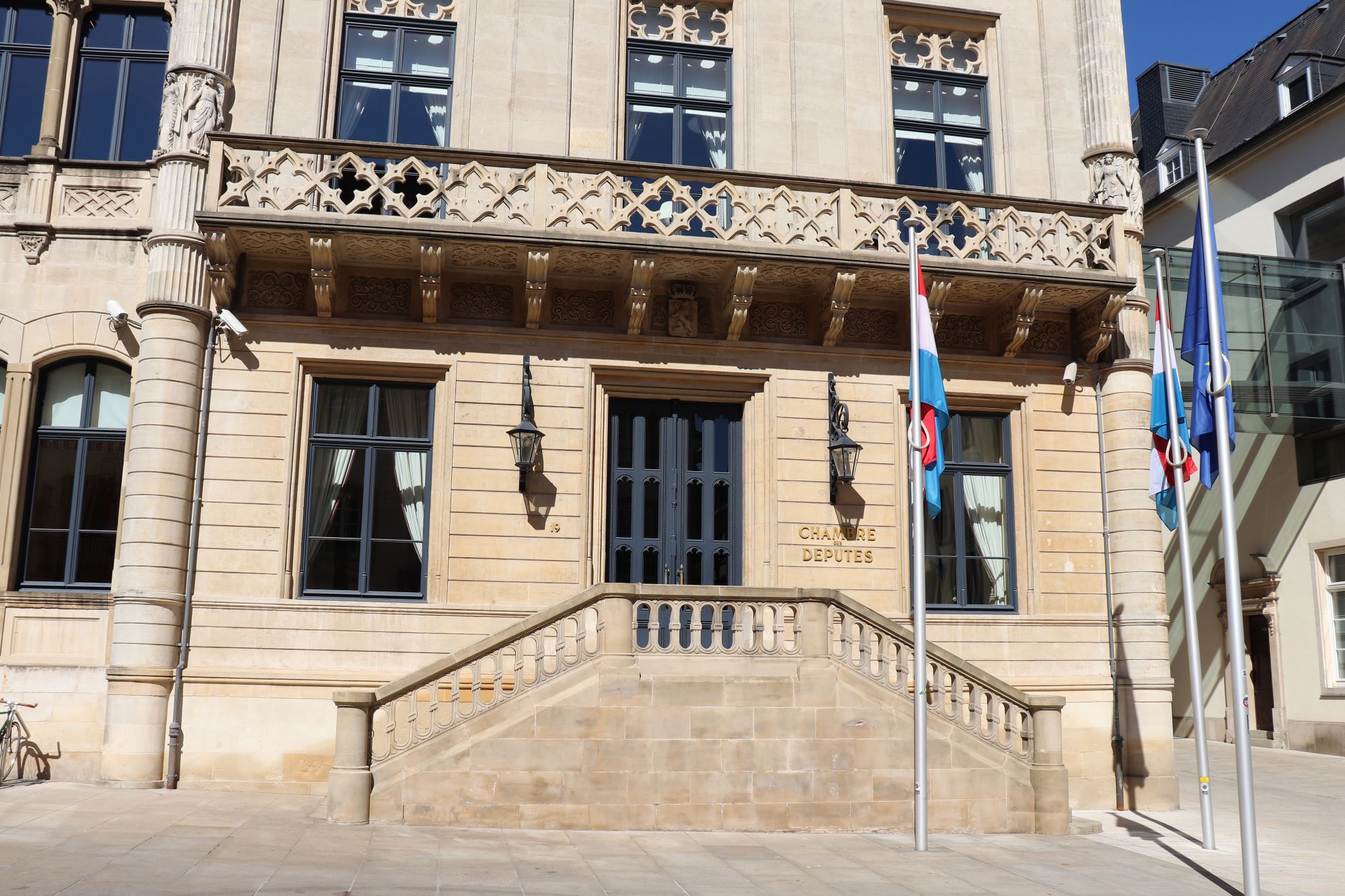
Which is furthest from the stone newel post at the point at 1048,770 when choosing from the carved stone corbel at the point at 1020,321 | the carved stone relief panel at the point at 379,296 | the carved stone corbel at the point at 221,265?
the carved stone corbel at the point at 221,265

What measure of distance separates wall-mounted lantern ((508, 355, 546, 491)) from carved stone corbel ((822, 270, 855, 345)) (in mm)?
4104

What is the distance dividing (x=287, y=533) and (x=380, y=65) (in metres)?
6.76

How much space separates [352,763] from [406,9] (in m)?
10.6

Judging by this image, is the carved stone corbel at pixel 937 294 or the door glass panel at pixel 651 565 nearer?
the door glass panel at pixel 651 565

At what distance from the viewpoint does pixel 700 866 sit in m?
9.75

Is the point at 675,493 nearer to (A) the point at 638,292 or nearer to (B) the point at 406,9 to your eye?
(A) the point at 638,292

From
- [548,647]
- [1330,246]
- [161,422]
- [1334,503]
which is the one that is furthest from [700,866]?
[1330,246]

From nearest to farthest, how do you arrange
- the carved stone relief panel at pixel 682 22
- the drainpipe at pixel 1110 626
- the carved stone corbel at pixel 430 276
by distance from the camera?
the carved stone corbel at pixel 430 276, the drainpipe at pixel 1110 626, the carved stone relief panel at pixel 682 22

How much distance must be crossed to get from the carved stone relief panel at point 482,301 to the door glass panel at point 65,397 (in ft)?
16.3

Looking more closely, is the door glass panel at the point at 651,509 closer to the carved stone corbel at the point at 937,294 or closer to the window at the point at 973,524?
the window at the point at 973,524

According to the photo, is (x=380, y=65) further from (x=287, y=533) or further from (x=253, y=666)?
(x=253, y=666)

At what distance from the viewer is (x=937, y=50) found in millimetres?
17234

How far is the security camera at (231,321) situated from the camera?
46.0 ft

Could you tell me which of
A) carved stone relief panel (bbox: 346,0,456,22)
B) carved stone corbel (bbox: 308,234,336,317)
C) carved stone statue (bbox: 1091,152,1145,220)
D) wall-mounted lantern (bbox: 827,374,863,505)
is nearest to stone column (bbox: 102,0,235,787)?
carved stone corbel (bbox: 308,234,336,317)
